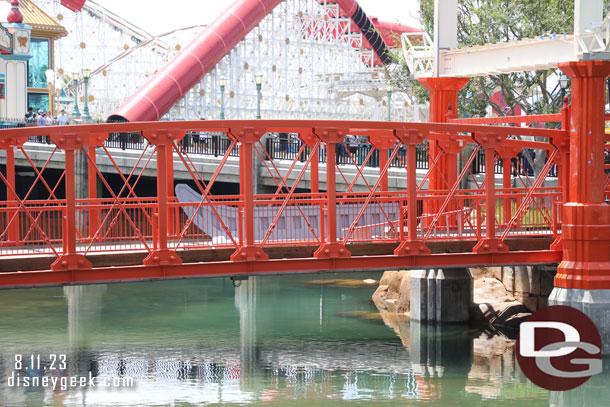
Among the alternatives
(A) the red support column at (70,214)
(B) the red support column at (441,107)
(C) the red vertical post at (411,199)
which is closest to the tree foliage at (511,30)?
(B) the red support column at (441,107)

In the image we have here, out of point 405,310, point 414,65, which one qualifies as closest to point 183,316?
point 405,310

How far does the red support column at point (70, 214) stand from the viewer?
19.1m

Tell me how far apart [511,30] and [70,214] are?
2291 centimetres

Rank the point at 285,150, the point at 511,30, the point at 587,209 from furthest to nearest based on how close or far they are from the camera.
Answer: the point at 285,150 → the point at 511,30 → the point at 587,209

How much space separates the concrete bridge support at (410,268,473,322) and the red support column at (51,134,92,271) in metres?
10.1

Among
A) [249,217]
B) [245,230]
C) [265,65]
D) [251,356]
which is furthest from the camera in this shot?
[265,65]

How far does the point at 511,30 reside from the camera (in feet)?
125

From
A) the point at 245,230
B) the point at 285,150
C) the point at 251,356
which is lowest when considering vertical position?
the point at 251,356

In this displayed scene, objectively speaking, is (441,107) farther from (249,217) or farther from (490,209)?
(249,217)

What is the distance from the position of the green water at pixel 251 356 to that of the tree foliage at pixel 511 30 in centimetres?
951

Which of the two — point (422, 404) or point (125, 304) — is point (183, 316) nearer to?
point (125, 304)

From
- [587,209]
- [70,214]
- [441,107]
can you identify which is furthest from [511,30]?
[70,214]

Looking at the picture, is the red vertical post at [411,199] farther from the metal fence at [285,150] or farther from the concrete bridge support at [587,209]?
the metal fence at [285,150]

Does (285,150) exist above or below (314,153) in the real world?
above
